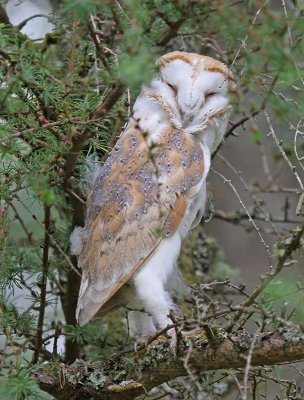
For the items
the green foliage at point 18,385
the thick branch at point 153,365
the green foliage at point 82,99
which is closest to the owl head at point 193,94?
the green foliage at point 82,99

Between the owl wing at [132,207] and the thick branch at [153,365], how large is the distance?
19cm

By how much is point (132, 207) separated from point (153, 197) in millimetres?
80

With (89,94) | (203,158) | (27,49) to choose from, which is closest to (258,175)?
(203,158)

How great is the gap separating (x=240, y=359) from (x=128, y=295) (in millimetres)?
592

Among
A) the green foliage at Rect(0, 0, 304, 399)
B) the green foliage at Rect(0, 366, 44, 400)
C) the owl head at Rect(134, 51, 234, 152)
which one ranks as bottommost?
the green foliage at Rect(0, 366, 44, 400)

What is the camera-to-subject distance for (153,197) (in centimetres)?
211

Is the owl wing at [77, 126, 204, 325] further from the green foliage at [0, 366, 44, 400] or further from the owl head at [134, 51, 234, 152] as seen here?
the green foliage at [0, 366, 44, 400]

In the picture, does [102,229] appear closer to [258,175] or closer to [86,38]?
[86,38]

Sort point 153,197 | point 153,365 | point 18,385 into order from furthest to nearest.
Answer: point 153,197 < point 153,365 < point 18,385

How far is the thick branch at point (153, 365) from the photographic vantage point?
1641mm

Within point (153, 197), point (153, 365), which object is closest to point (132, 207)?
point (153, 197)

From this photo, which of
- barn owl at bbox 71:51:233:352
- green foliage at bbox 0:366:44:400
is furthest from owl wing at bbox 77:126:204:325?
green foliage at bbox 0:366:44:400

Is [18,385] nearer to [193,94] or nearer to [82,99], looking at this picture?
[82,99]

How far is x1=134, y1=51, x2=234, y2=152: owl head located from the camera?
7.23ft
